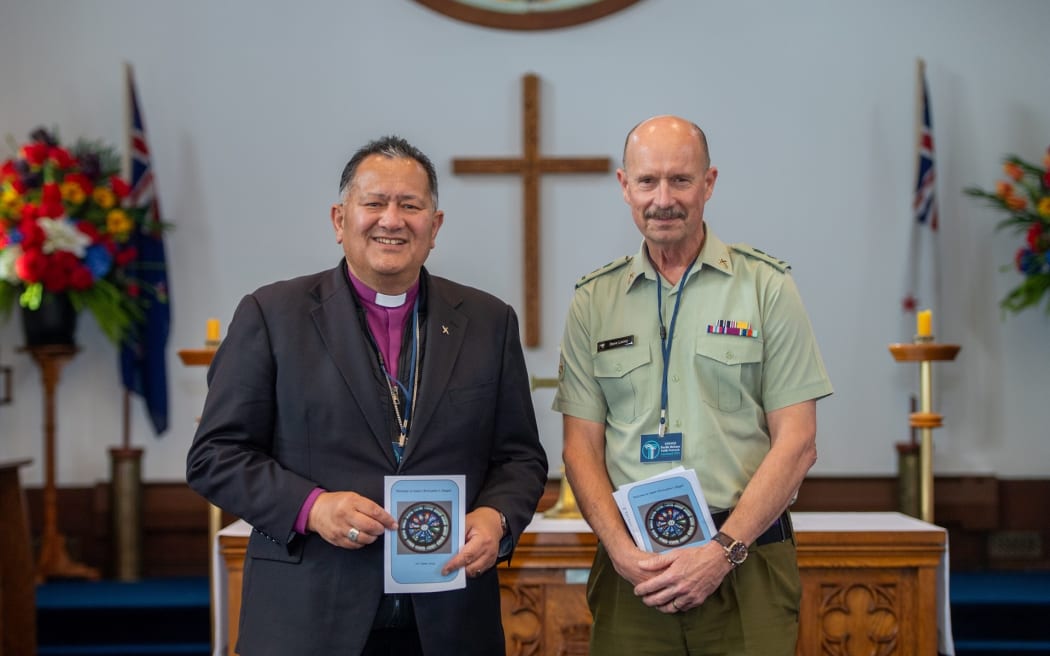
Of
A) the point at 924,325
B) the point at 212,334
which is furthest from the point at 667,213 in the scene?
the point at 212,334

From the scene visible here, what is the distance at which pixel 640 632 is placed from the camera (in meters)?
2.18

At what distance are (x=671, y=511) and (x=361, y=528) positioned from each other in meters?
0.65

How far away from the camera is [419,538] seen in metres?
1.90

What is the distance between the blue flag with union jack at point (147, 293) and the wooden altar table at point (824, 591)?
220 centimetres

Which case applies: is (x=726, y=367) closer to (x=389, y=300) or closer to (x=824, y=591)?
(x=389, y=300)

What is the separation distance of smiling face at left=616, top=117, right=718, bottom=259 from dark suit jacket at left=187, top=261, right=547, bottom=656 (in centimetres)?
47

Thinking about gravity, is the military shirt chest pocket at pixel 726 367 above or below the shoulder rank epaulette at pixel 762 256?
below

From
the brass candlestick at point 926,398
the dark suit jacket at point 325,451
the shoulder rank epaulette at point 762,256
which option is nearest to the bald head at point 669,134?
the shoulder rank epaulette at point 762,256

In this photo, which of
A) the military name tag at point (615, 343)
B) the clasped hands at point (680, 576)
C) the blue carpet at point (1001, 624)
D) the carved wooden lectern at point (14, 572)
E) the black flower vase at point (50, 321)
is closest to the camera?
the clasped hands at point (680, 576)

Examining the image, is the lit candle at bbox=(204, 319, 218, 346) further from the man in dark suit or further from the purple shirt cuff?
the purple shirt cuff

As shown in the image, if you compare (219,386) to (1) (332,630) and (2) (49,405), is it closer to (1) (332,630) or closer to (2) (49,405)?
(1) (332,630)

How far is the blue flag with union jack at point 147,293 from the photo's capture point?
16.3 feet

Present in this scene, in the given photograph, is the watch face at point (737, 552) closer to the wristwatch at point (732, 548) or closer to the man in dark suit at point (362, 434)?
the wristwatch at point (732, 548)

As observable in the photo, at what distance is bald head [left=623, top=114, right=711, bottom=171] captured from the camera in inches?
86.6
